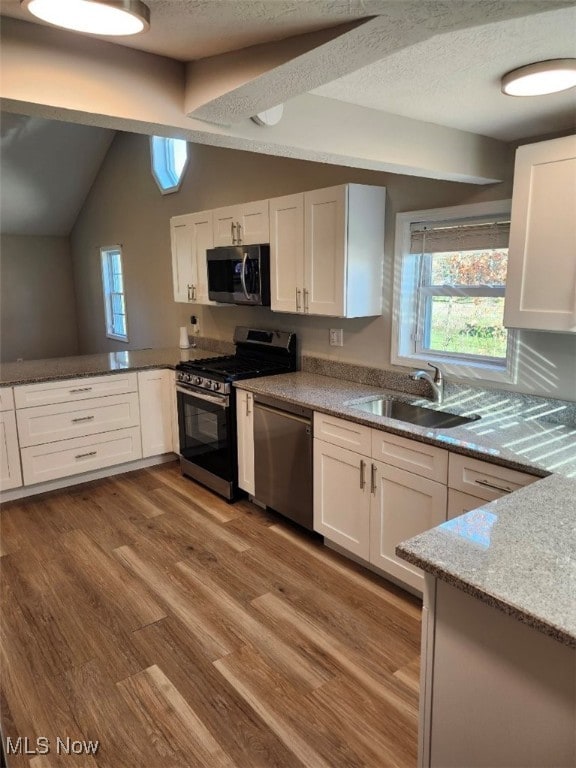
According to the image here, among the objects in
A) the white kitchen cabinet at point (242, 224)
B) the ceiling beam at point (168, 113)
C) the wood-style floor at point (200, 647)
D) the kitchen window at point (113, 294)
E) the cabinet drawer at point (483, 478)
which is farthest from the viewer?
the kitchen window at point (113, 294)

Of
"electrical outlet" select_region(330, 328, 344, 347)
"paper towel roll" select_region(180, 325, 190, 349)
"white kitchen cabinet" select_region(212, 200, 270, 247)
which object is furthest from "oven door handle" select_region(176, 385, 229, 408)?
"white kitchen cabinet" select_region(212, 200, 270, 247)

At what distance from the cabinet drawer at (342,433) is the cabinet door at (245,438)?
637mm

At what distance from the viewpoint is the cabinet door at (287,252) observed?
3164 mm

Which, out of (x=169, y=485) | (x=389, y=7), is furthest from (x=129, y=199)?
(x=389, y=7)

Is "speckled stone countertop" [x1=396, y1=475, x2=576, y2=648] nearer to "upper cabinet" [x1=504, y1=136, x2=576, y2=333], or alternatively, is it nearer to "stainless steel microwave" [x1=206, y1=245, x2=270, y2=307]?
"upper cabinet" [x1=504, y1=136, x2=576, y2=333]

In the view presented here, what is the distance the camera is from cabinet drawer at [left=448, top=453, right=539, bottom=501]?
1.93 metres

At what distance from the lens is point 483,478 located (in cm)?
204

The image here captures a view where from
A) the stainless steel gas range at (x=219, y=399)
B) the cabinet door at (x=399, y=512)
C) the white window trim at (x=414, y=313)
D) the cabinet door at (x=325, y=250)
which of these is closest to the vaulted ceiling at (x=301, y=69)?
the white window trim at (x=414, y=313)

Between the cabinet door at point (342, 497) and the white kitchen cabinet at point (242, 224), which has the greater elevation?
the white kitchen cabinet at point (242, 224)

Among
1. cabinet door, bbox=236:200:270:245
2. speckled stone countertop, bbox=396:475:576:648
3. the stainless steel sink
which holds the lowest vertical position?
the stainless steel sink

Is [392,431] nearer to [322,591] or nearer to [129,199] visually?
[322,591]

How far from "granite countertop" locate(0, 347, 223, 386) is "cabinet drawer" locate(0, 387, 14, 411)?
4 centimetres

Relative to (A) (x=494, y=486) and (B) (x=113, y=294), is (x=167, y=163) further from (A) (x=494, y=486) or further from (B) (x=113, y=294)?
(A) (x=494, y=486)

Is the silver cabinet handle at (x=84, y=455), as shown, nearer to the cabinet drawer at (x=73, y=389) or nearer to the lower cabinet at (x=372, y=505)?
the cabinet drawer at (x=73, y=389)
